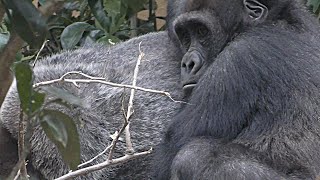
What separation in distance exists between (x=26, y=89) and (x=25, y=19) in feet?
0.40

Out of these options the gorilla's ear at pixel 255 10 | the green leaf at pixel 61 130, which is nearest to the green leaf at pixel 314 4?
the gorilla's ear at pixel 255 10

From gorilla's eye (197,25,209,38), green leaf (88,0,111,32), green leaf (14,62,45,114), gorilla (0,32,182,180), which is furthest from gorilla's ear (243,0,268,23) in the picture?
green leaf (14,62,45,114)

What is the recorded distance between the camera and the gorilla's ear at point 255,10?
3076 mm

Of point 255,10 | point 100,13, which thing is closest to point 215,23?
point 255,10

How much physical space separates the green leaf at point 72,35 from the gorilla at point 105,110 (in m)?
0.29

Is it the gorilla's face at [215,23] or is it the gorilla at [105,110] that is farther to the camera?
the gorilla at [105,110]

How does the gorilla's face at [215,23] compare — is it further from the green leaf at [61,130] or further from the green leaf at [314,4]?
the green leaf at [61,130]

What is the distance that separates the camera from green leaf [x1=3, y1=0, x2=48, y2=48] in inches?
49.4

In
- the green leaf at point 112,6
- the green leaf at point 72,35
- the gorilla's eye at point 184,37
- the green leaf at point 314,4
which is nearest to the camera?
→ the gorilla's eye at point 184,37

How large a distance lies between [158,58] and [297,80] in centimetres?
86

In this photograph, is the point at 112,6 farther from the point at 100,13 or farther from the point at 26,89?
the point at 26,89

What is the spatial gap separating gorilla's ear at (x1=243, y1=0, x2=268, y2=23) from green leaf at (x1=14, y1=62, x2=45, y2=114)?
6.15 feet

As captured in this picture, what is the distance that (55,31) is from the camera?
4379 mm

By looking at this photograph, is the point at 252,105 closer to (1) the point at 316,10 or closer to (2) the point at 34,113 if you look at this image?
(1) the point at 316,10
